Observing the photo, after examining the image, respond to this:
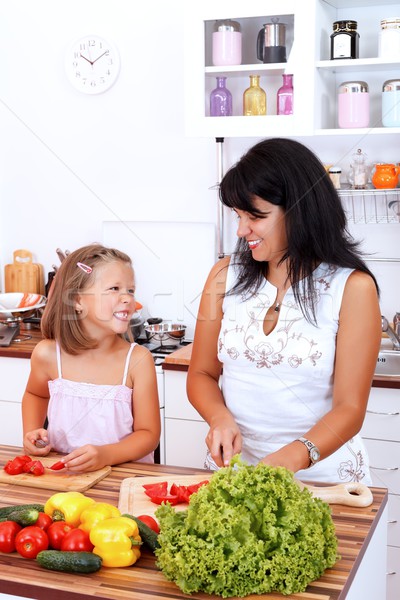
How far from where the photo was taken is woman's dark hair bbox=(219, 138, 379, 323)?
1.62 metres

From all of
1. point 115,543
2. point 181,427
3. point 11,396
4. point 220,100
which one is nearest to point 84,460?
point 115,543

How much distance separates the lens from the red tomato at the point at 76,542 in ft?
3.98

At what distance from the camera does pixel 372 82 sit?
2934 mm

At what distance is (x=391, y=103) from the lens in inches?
107

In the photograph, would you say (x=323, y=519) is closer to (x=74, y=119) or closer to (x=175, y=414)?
(x=175, y=414)

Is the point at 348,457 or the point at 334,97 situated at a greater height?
the point at 334,97

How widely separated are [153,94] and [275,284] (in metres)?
1.77

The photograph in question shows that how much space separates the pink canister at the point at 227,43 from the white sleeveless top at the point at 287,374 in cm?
133

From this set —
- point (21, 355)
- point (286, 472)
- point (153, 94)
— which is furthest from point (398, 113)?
point (286, 472)

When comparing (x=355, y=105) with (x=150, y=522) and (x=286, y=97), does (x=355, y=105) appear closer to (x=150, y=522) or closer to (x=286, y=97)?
(x=286, y=97)

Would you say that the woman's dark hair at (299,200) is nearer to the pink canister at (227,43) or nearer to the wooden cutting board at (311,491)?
the wooden cutting board at (311,491)

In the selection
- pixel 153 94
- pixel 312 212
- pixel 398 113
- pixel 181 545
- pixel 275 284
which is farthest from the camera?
pixel 153 94

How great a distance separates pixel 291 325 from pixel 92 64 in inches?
81.1

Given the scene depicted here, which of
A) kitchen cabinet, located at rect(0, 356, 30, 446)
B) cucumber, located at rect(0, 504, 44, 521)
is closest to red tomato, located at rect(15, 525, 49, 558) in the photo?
cucumber, located at rect(0, 504, 44, 521)
